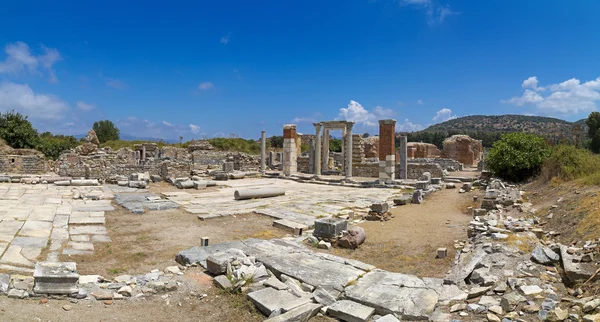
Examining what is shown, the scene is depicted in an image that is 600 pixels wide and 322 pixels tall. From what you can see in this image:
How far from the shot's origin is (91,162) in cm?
2320

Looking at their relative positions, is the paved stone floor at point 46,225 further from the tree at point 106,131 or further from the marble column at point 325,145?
the tree at point 106,131

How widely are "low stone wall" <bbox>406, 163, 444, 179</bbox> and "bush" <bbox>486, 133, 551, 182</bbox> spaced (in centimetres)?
469

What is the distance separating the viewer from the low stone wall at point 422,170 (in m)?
24.3

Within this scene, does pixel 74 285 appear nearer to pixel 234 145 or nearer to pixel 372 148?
pixel 372 148

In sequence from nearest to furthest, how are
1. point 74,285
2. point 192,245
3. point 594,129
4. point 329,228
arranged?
point 74,285, point 192,245, point 329,228, point 594,129

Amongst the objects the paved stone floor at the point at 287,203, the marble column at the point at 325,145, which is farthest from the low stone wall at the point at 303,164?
the paved stone floor at the point at 287,203

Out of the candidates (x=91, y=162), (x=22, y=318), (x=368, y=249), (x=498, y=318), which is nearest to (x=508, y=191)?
(x=368, y=249)

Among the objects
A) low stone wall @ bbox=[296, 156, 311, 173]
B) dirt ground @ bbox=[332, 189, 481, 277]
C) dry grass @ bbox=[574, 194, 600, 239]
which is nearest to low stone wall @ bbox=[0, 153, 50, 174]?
low stone wall @ bbox=[296, 156, 311, 173]

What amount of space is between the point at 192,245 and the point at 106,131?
180 ft

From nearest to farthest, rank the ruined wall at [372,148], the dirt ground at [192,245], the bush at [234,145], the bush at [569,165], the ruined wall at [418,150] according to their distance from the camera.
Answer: the dirt ground at [192,245] → the bush at [569,165] → the ruined wall at [372,148] → the ruined wall at [418,150] → the bush at [234,145]

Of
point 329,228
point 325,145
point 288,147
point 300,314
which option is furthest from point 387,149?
point 300,314

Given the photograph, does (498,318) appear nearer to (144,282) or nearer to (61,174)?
(144,282)

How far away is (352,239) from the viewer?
28.6 feet

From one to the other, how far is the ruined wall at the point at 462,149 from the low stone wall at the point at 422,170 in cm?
1748
